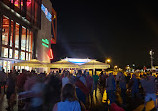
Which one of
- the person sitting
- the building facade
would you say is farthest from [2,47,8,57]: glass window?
the person sitting

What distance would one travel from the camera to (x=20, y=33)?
28703 mm

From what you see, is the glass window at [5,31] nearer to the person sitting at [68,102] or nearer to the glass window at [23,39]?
the glass window at [23,39]

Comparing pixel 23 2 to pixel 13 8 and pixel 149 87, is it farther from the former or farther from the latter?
pixel 149 87

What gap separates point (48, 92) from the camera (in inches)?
149

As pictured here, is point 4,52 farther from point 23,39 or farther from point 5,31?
point 23,39

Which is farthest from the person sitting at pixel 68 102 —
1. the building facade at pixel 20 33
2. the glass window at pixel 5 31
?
the glass window at pixel 5 31

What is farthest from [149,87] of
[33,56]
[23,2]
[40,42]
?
[40,42]

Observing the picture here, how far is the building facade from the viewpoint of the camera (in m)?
23.6

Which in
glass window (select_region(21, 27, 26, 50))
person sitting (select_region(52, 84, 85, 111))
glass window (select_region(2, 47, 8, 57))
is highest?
glass window (select_region(21, 27, 26, 50))

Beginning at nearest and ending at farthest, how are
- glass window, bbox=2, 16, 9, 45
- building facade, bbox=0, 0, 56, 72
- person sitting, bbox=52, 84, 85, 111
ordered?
person sitting, bbox=52, 84, 85, 111 < building facade, bbox=0, 0, 56, 72 < glass window, bbox=2, 16, 9, 45

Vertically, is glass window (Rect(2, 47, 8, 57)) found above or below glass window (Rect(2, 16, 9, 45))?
below

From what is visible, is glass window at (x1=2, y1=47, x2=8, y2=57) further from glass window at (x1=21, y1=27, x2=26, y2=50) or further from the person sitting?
the person sitting

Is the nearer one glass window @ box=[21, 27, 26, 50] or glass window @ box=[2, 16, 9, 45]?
glass window @ box=[2, 16, 9, 45]

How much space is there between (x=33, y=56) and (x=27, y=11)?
8.43 metres
